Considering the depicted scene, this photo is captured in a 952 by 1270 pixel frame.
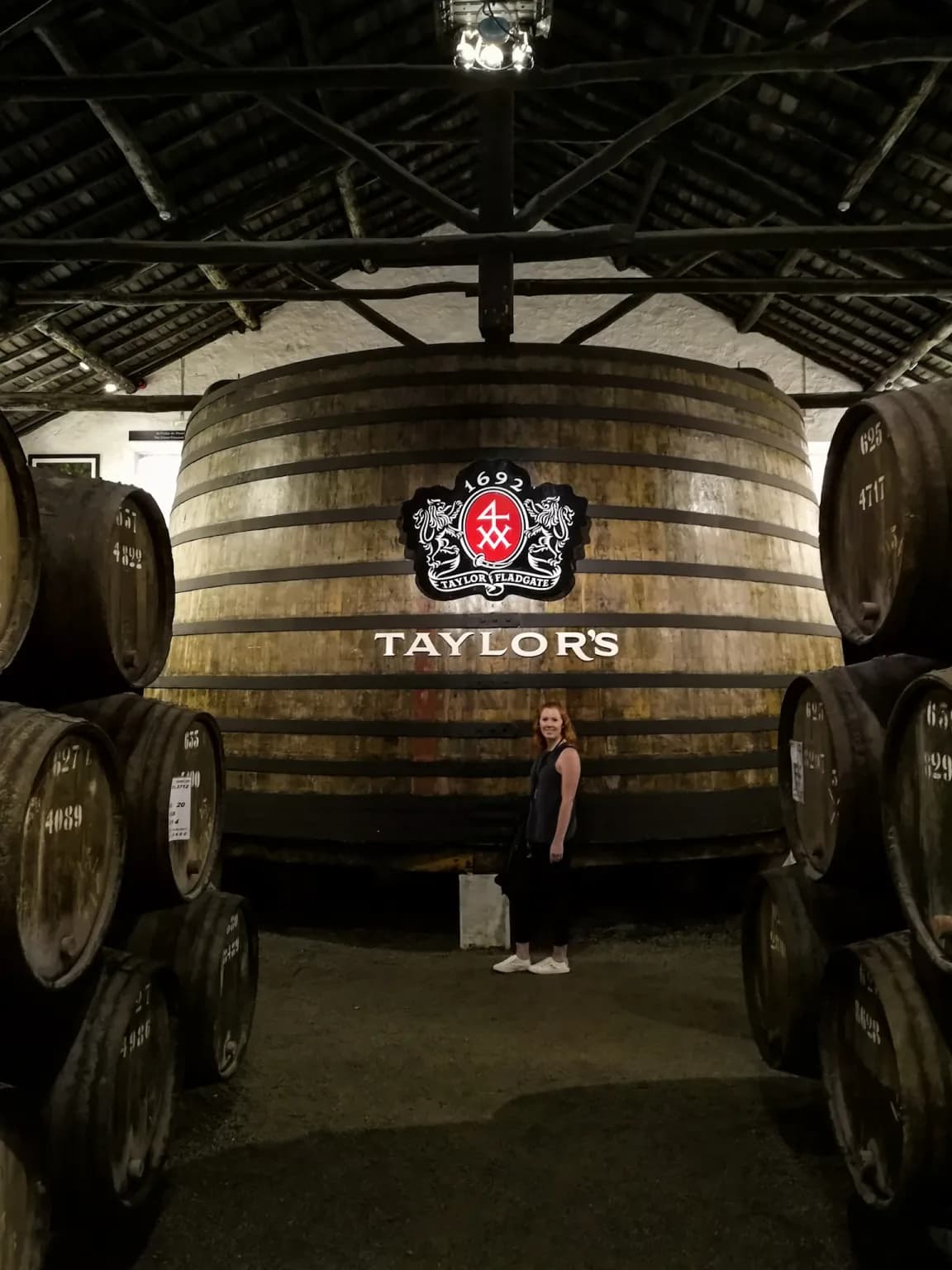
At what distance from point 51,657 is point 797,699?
7.27ft

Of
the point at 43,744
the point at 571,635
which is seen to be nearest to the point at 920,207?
the point at 571,635

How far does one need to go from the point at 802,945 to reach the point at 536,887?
1.72m

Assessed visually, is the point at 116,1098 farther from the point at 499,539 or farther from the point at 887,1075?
the point at 499,539

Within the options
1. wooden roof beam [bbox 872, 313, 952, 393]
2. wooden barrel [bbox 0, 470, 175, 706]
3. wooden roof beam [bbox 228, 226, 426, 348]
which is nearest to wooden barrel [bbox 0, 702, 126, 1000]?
wooden barrel [bbox 0, 470, 175, 706]

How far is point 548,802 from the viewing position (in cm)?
409

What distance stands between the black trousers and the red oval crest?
1414 millimetres

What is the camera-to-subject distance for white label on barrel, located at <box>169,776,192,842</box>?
2.66 m

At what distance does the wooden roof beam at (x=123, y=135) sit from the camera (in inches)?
237

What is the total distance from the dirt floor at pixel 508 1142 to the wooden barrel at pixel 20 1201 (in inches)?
14.8

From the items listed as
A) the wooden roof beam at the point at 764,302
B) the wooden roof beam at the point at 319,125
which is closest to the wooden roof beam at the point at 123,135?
the wooden roof beam at the point at 319,125

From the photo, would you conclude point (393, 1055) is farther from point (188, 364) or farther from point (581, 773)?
point (188, 364)

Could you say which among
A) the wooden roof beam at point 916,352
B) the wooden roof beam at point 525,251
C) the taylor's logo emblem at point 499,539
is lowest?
the taylor's logo emblem at point 499,539

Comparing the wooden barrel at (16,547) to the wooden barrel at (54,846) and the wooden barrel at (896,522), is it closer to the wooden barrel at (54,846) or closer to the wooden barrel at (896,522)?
the wooden barrel at (54,846)

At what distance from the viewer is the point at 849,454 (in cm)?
262
